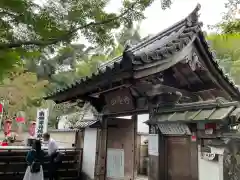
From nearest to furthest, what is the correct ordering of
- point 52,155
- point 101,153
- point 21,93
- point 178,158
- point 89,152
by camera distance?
point 178,158, point 101,153, point 52,155, point 89,152, point 21,93

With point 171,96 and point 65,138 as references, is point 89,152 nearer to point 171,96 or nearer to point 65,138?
point 65,138

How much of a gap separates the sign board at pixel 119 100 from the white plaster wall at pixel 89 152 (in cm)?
128

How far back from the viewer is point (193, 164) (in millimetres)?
5070

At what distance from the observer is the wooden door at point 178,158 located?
208 inches

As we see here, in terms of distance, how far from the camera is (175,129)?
5395mm

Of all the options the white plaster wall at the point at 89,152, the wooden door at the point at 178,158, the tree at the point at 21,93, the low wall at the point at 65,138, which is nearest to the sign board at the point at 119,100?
the white plaster wall at the point at 89,152

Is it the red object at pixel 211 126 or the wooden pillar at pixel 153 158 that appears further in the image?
the wooden pillar at pixel 153 158

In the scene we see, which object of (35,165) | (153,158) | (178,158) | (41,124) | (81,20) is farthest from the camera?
(41,124)

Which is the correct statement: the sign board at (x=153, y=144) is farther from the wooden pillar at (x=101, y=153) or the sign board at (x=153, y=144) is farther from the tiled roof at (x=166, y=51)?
the wooden pillar at (x=101, y=153)

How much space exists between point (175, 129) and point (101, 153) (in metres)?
3.48

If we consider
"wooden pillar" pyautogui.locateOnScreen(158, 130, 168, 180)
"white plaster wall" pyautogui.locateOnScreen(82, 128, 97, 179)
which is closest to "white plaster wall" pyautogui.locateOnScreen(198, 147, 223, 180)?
"wooden pillar" pyautogui.locateOnScreen(158, 130, 168, 180)

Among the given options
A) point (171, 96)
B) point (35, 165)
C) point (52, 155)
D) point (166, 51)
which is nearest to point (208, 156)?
point (171, 96)

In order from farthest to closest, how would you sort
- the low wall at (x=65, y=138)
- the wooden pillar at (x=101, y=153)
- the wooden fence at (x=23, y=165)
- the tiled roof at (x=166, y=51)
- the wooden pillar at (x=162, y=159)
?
the low wall at (x=65, y=138), the wooden pillar at (x=101, y=153), the wooden fence at (x=23, y=165), the wooden pillar at (x=162, y=159), the tiled roof at (x=166, y=51)

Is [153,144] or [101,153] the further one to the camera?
[101,153]
